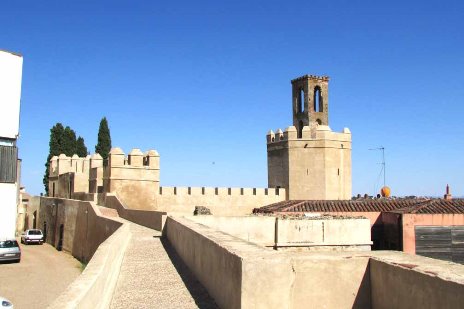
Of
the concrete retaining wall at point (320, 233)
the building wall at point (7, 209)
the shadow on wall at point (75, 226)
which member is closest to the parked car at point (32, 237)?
the shadow on wall at point (75, 226)

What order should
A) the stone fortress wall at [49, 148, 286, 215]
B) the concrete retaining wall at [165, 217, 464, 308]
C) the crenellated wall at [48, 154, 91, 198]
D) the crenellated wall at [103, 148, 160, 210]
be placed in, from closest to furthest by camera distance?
the concrete retaining wall at [165, 217, 464, 308], the crenellated wall at [103, 148, 160, 210], the stone fortress wall at [49, 148, 286, 215], the crenellated wall at [48, 154, 91, 198]

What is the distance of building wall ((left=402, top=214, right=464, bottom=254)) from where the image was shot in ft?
62.8

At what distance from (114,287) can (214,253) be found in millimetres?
1974

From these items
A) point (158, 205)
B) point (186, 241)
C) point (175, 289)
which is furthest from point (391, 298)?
point (158, 205)

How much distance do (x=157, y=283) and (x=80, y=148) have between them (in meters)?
37.3

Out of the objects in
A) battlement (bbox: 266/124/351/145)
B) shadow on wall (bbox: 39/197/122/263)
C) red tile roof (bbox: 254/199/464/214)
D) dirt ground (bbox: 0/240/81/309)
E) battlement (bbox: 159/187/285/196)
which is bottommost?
dirt ground (bbox: 0/240/81/309)

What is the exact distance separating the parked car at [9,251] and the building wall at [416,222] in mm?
17176

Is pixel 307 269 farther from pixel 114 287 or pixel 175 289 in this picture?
pixel 114 287

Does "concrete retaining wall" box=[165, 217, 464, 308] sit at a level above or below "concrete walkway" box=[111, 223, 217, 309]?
above

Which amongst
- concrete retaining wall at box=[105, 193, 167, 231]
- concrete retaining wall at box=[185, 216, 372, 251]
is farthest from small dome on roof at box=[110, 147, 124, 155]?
concrete retaining wall at box=[185, 216, 372, 251]

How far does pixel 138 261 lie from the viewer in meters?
9.38

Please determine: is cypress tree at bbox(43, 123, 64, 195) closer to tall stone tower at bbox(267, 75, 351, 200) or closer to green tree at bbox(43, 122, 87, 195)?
green tree at bbox(43, 122, 87, 195)

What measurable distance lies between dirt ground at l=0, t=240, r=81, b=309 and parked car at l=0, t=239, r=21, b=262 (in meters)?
0.32

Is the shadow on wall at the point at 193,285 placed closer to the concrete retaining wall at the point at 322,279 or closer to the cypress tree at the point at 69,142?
the concrete retaining wall at the point at 322,279
